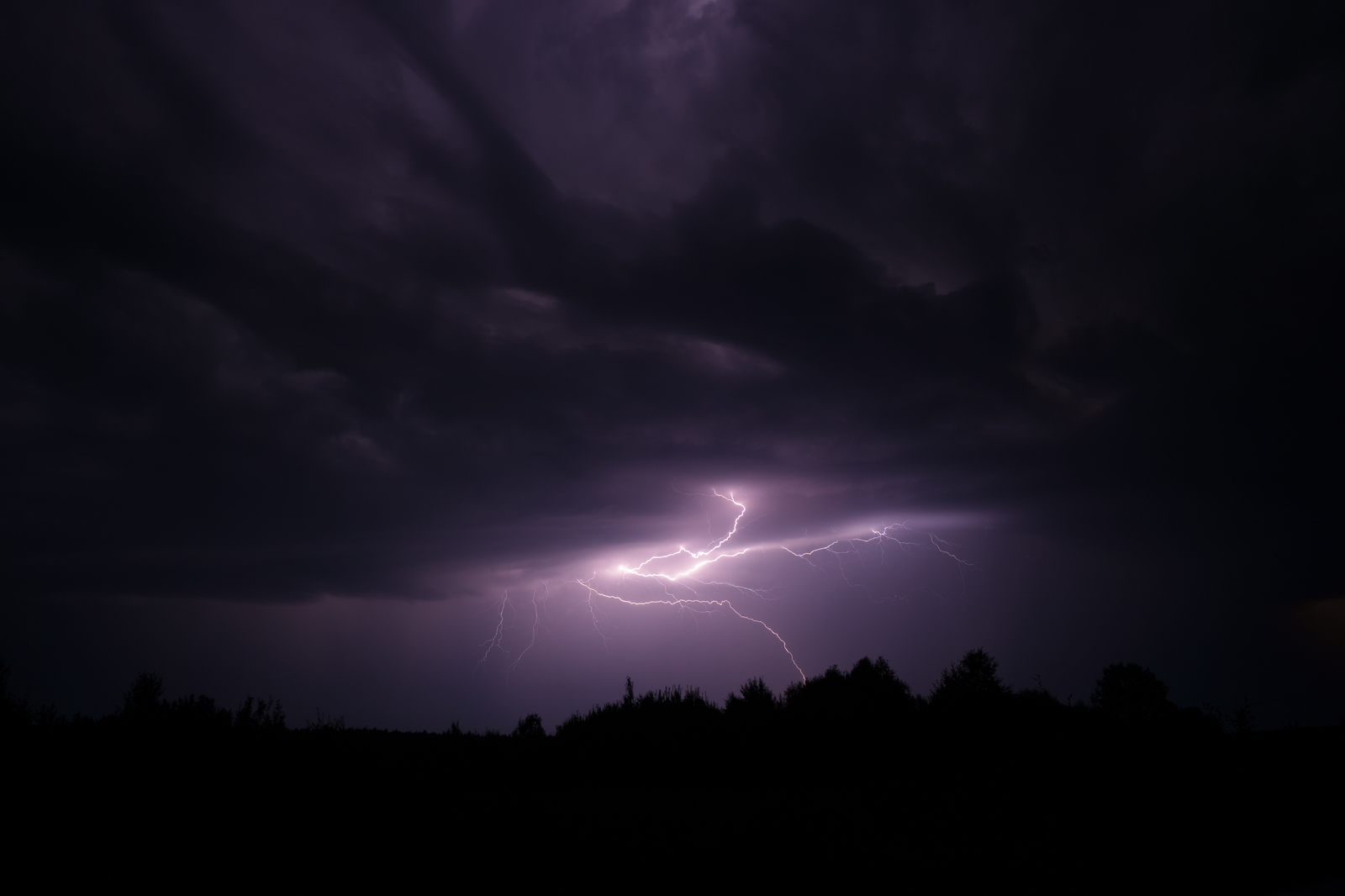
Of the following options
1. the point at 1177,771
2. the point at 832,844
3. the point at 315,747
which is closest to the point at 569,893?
the point at 832,844

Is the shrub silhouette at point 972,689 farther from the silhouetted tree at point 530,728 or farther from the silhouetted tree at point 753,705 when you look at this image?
the silhouetted tree at point 530,728

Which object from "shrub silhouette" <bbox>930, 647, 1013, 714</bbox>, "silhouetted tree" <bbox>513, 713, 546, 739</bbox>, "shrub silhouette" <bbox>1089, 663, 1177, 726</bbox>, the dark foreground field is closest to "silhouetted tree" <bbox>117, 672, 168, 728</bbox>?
the dark foreground field

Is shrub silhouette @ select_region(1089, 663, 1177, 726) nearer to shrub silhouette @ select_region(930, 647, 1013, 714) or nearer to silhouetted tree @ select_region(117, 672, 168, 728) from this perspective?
shrub silhouette @ select_region(930, 647, 1013, 714)

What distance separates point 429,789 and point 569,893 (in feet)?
14.1

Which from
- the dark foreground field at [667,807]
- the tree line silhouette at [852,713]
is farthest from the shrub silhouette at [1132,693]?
the dark foreground field at [667,807]

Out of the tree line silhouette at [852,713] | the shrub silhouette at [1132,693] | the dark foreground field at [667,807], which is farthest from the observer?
the shrub silhouette at [1132,693]

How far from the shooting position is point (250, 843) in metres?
6.06

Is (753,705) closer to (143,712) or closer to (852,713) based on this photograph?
(852,713)

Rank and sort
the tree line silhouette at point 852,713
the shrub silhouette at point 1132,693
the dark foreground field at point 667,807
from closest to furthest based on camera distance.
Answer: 1. the dark foreground field at point 667,807
2. the tree line silhouette at point 852,713
3. the shrub silhouette at point 1132,693

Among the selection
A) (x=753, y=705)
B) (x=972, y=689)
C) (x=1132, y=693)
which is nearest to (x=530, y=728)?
(x=753, y=705)

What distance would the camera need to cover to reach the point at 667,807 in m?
9.30

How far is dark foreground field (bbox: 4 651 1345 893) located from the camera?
596cm

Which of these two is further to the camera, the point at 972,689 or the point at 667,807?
the point at 972,689

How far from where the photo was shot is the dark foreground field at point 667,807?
5965 millimetres
